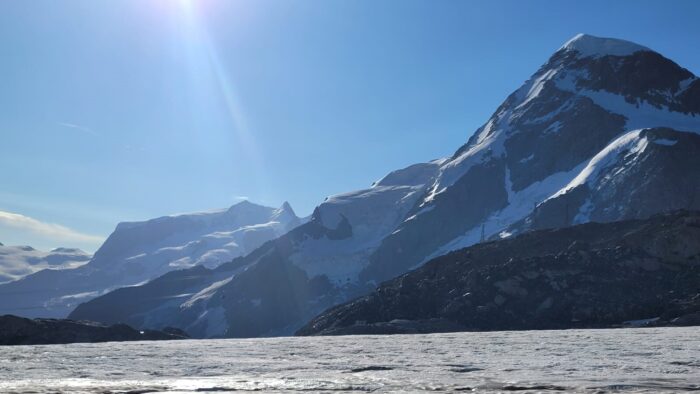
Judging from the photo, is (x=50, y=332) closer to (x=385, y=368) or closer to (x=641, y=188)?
(x=385, y=368)

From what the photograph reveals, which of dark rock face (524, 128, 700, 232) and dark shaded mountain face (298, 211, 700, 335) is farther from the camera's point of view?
dark rock face (524, 128, 700, 232)

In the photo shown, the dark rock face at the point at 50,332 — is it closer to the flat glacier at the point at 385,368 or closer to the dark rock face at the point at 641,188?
the flat glacier at the point at 385,368

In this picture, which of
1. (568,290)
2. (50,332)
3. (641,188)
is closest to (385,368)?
(50,332)

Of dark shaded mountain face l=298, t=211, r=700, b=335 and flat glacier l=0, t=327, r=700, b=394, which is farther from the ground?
dark shaded mountain face l=298, t=211, r=700, b=335

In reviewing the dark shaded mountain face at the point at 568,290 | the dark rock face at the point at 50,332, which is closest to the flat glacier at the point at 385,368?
the dark rock face at the point at 50,332

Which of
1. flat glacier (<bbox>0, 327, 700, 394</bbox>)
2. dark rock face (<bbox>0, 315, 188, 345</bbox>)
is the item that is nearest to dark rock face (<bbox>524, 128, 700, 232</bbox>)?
Answer: dark rock face (<bbox>0, 315, 188, 345</bbox>)

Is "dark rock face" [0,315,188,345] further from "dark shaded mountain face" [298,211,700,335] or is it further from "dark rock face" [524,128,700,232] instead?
"dark rock face" [524,128,700,232]

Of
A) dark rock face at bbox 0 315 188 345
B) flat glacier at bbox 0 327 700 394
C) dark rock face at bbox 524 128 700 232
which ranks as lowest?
flat glacier at bbox 0 327 700 394

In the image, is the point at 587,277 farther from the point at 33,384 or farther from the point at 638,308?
the point at 33,384
